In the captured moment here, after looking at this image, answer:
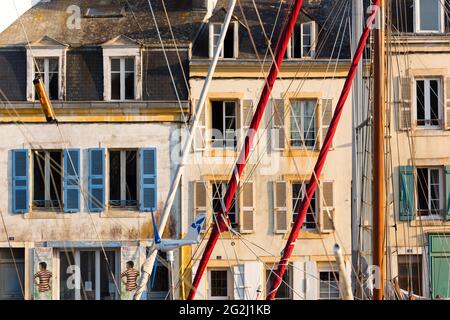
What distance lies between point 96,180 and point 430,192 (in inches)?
140

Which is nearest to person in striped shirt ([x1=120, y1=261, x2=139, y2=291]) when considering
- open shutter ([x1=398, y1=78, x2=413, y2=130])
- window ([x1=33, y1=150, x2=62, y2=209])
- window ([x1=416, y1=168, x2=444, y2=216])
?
window ([x1=33, y1=150, x2=62, y2=209])

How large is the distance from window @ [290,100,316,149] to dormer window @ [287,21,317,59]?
21.0 inches

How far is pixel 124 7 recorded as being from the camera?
16.5 metres

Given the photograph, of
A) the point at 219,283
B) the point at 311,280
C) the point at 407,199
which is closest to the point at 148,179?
the point at 219,283

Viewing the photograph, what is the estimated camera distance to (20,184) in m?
15.6

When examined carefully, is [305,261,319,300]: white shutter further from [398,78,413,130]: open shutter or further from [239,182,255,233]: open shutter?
[398,78,413,130]: open shutter

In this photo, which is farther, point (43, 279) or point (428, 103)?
point (428, 103)

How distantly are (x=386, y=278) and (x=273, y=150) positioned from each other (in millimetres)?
3574

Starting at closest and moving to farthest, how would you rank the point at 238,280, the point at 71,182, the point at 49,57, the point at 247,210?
the point at 238,280, the point at 247,210, the point at 71,182, the point at 49,57

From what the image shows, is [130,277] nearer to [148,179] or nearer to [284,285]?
[148,179]

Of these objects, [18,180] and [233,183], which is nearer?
[233,183]

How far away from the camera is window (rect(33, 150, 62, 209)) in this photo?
15633 mm
